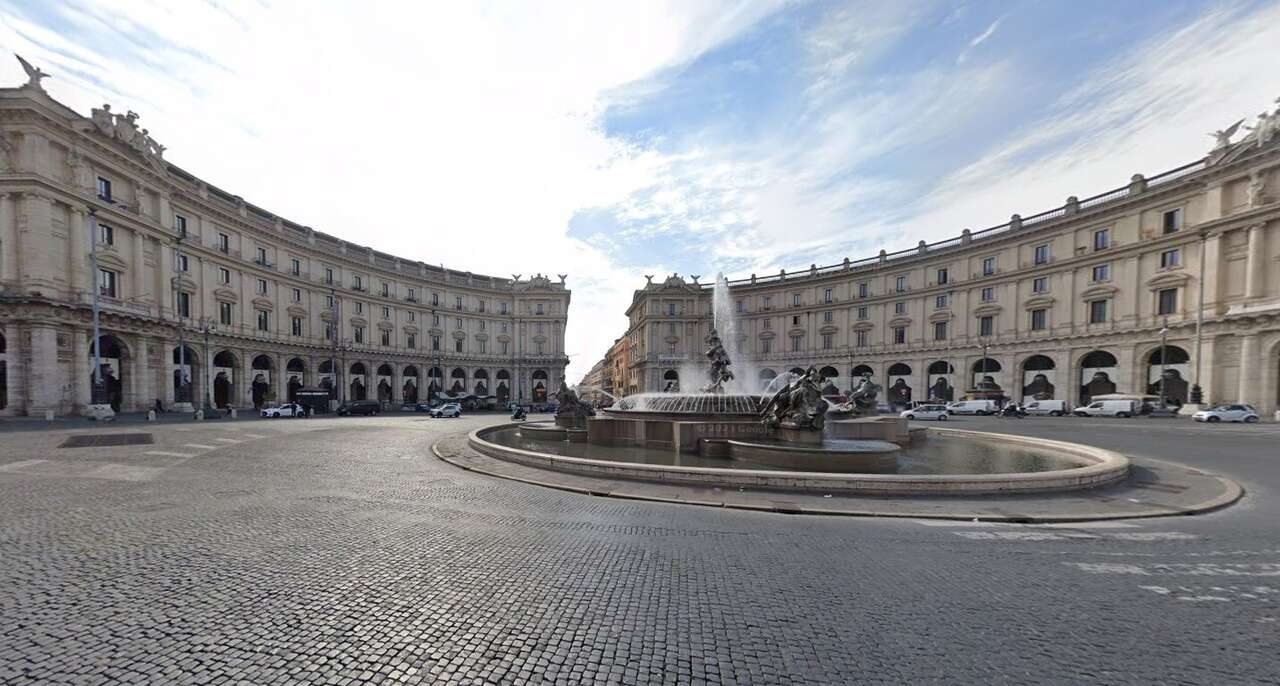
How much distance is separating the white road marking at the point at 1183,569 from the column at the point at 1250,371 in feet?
136

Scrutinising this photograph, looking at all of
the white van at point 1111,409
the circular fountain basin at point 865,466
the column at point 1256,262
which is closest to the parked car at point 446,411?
the circular fountain basin at point 865,466

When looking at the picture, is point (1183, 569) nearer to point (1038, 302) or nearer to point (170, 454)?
point (170, 454)

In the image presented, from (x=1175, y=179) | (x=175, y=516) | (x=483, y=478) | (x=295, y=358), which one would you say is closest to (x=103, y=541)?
(x=175, y=516)

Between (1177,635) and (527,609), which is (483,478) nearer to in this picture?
(527,609)

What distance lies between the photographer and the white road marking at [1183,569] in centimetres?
518

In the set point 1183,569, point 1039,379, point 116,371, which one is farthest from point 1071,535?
point 116,371

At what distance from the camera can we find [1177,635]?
3762 mm

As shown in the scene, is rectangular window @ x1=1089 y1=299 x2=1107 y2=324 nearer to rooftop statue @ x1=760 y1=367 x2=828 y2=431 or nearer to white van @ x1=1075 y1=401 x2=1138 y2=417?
white van @ x1=1075 y1=401 x2=1138 y2=417

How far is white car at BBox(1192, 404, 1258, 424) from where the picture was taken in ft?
87.2

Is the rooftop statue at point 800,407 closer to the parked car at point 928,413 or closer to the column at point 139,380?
the parked car at point 928,413

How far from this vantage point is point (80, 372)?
27.8 m

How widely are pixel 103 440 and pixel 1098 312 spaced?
66.4 meters

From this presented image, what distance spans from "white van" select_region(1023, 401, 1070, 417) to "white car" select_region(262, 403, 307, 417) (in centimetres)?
6223

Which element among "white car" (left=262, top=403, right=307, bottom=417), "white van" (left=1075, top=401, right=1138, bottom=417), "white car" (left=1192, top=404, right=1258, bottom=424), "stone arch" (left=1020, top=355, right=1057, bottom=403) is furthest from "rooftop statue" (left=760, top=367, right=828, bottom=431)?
"stone arch" (left=1020, top=355, right=1057, bottom=403)
